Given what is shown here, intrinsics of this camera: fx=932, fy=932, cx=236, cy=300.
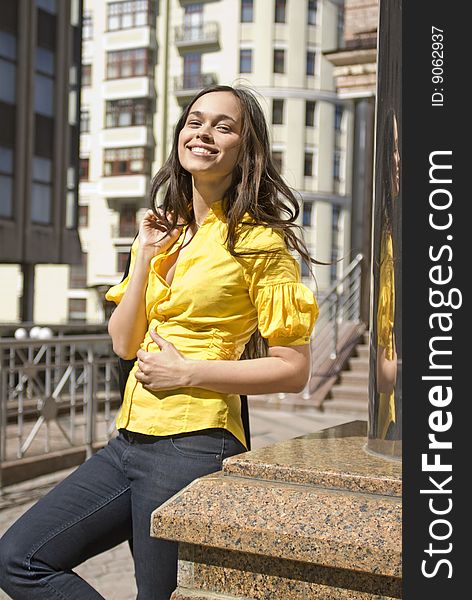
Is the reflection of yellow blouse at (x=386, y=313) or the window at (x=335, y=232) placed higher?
the window at (x=335, y=232)

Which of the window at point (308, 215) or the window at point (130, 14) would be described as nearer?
the window at point (308, 215)

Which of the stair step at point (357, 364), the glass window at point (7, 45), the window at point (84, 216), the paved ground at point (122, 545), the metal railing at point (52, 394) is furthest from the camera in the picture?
the window at point (84, 216)

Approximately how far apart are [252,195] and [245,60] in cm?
4942

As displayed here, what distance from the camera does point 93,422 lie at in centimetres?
800

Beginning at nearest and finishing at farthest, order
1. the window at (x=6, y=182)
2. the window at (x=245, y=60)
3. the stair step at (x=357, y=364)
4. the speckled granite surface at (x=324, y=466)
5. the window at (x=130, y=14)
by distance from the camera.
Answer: the speckled granite surface at (x=324, y=466), the stair step at (x=357, y=364), the window at (x=6, y=182), the window at (x=245, y=60), the window at (x=130, y=14)

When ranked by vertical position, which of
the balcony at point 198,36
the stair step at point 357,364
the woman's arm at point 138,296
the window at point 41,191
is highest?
the balcony at point 198,36

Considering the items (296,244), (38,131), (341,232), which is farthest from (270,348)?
(341,232)

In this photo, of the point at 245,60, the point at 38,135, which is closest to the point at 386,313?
the point at 38,135

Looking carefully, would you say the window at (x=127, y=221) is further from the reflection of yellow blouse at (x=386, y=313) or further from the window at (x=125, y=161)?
the reflection of yellow blouse at (x=386, y=313)

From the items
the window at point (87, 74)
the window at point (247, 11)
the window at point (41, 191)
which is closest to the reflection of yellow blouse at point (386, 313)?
the window at point (41, 191)

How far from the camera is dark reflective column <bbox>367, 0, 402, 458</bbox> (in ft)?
6.10

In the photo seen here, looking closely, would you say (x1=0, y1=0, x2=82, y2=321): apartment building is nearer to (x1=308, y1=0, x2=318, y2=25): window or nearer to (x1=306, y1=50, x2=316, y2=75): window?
(x1=306, y1=50, x2=316, y2=75): window

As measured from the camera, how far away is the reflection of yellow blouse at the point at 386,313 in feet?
6.19

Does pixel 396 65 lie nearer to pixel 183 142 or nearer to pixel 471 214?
pixel 471 214
